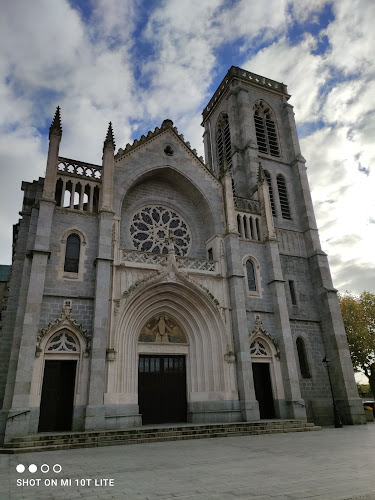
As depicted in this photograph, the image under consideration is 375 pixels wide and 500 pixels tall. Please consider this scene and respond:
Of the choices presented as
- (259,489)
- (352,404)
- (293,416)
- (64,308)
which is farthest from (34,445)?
(352,404)

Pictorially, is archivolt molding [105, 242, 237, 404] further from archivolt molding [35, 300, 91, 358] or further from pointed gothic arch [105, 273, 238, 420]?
archivolt molding [35, 300, 91, 358]

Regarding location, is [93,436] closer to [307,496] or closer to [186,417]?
[186,417]

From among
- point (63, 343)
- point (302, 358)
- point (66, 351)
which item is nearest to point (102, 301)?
point (63, 343)

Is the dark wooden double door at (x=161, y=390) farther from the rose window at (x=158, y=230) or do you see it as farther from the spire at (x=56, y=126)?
the spire at (x=56, y=126)

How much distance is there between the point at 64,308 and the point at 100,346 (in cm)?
234

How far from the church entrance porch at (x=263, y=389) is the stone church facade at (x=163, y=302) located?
6 centimetres

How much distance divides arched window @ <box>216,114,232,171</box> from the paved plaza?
2312 cm

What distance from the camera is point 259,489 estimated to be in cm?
578

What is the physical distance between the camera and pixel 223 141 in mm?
30531

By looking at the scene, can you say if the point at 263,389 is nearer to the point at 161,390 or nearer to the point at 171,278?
the point at 161,390

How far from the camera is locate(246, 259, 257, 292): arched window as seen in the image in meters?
20.6

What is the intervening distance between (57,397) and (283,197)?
19801 millimetres

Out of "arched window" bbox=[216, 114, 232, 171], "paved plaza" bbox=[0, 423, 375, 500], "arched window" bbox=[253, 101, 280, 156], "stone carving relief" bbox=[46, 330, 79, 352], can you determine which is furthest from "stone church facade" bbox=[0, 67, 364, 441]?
"paved plaza" bbox=[0, 423, 375, 500]

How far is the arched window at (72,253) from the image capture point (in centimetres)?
1669
